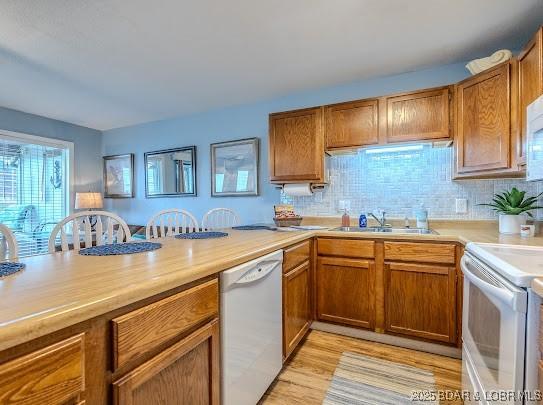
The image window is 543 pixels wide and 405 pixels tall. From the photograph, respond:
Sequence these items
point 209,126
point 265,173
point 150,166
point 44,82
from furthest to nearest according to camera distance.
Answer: point 150,166 < point 209,126 < point 265,173 < point 44,82

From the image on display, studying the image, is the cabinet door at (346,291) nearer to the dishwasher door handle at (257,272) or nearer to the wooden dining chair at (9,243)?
the dishwasher door handle at (257,272)

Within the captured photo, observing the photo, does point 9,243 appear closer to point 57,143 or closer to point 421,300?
point 421,300

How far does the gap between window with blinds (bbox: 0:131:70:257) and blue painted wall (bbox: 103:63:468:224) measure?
691 mm

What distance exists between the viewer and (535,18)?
1.78 meters

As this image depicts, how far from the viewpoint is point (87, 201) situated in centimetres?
396

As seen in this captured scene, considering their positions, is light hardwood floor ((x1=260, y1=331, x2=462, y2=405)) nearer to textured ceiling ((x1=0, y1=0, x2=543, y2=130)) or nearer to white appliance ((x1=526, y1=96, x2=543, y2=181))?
white appliance ((x1=526, y1=96, x2=543, y2=181))

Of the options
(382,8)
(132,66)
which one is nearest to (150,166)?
(132,66)

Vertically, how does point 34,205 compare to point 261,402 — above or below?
above

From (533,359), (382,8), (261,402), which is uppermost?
(382,8)

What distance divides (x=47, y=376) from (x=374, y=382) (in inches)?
67.4

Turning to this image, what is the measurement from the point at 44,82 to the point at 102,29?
1314mm

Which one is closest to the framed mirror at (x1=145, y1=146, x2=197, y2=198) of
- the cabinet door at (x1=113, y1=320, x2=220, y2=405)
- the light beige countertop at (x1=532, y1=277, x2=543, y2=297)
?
the cabinet door at (x1=113, y1=320, x2=220, y2=405)

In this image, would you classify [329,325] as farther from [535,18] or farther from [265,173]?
[535,18]

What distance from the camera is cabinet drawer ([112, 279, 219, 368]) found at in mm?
701
